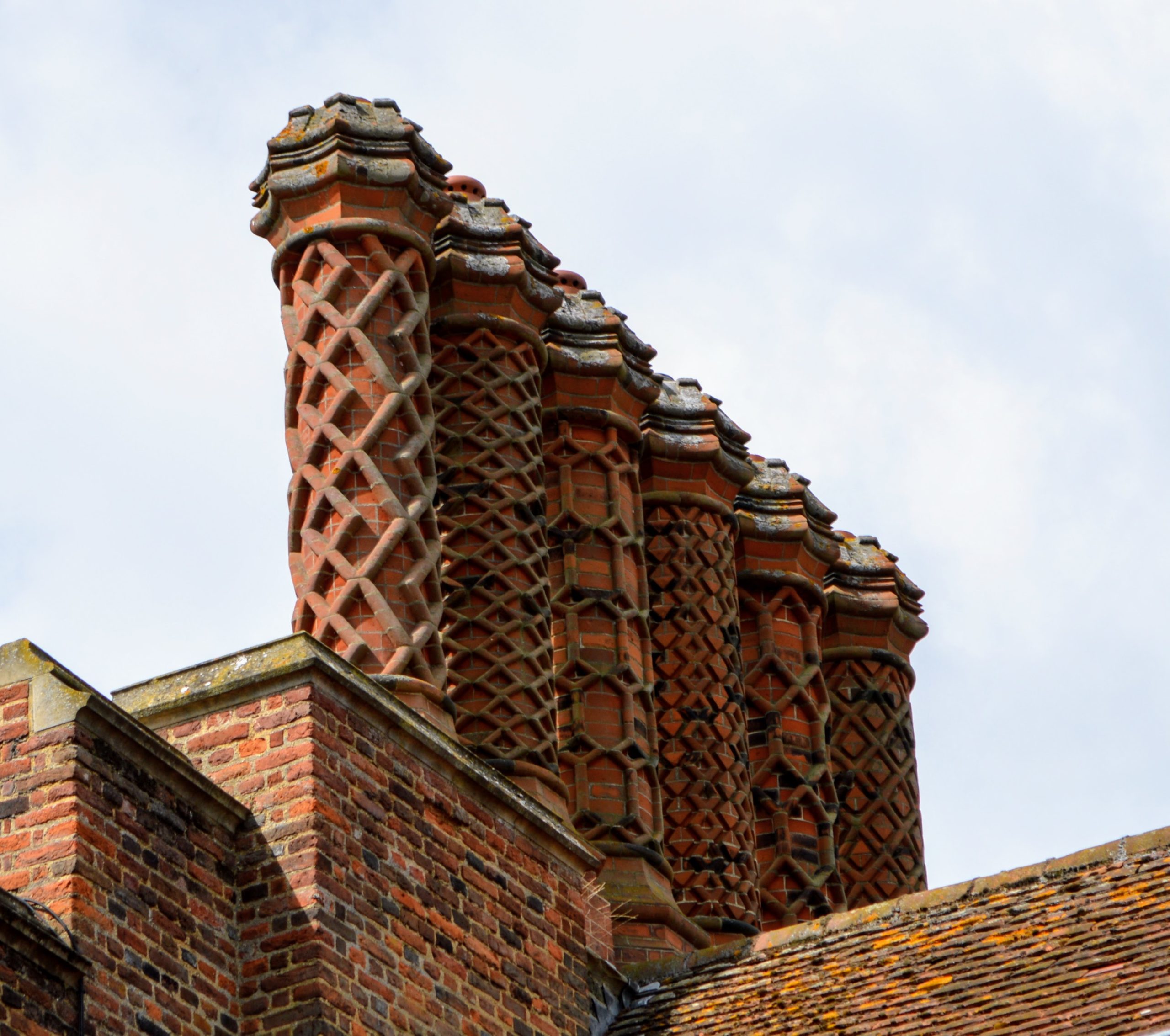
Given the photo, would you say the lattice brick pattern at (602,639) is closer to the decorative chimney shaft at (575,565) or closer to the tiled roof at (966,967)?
the decorative chimney shaft at (575,565)

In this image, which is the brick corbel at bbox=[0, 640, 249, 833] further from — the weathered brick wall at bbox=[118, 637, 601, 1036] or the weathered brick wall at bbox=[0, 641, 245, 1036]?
the weathered brick wall at bbox=[118, 637, 601, 1036]

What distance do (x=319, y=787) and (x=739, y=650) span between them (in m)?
5.73

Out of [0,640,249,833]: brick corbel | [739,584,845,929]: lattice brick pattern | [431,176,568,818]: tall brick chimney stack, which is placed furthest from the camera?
[739,584,845,929]: lattice brick pattern

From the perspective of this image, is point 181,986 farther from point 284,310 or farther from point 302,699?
point 284,310

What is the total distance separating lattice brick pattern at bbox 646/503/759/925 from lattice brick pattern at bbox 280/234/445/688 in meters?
2.85

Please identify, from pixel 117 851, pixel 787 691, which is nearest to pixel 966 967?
pixel 117 851

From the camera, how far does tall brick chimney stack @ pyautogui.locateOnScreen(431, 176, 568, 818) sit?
14.1 metres

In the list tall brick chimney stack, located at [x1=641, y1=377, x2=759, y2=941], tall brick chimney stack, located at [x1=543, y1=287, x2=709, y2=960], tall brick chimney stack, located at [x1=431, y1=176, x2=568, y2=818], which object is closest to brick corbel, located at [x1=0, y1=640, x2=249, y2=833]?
tall brick chimney stack, located at [x1=431, y1=176, x2=568, y2=818]

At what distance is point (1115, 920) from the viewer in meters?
11.9

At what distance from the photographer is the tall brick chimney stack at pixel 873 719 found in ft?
57.3

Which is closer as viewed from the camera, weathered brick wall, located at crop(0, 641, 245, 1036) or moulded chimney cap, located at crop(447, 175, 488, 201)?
weathered brick wall, located at crop(0, 641, 245, 1036)

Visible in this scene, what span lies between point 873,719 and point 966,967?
19.7ft

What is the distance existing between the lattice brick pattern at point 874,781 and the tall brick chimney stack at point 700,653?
4.02ft

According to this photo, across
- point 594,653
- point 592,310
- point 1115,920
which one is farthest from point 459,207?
point 1115,920
